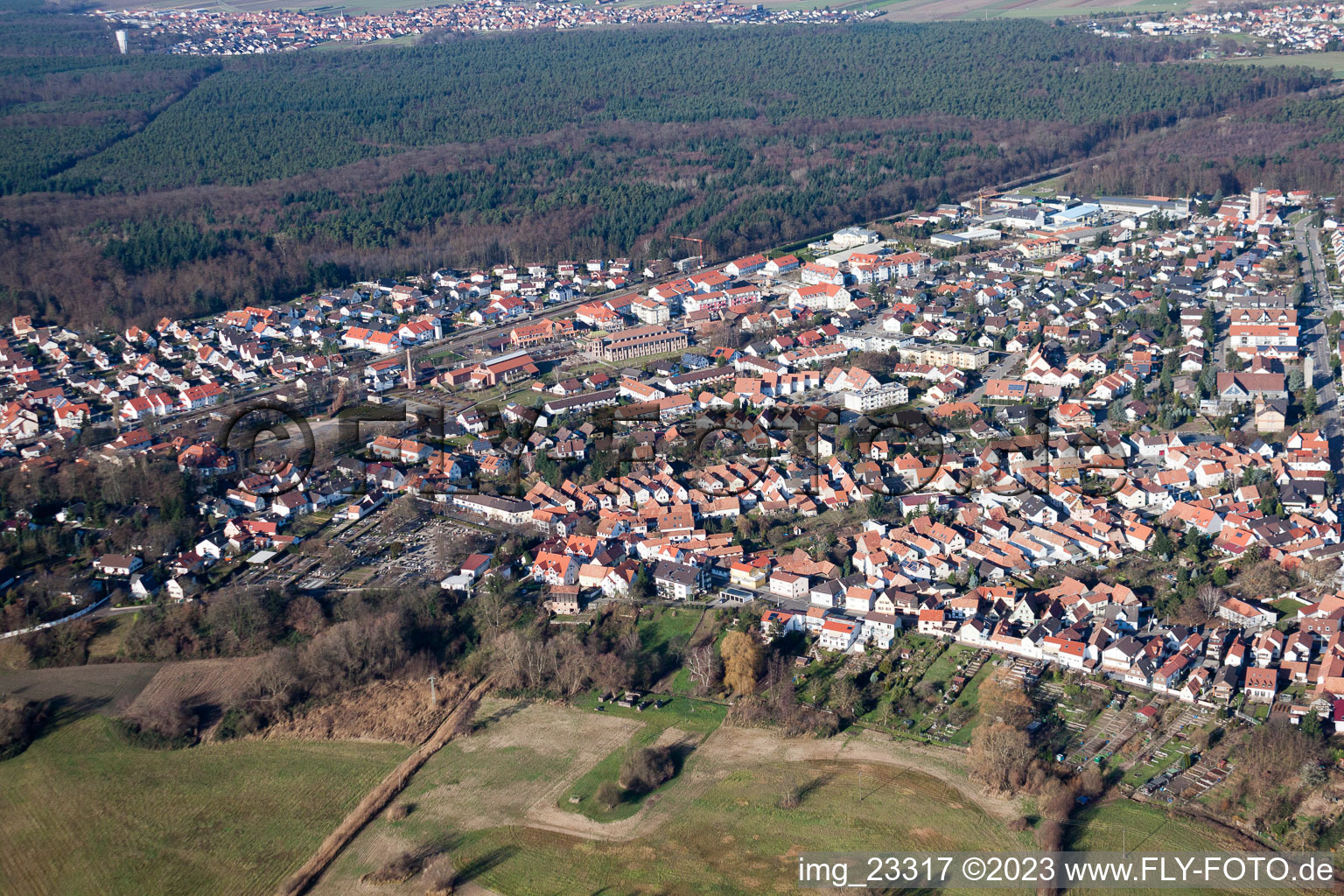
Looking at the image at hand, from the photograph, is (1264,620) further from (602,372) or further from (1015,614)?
(602,372)

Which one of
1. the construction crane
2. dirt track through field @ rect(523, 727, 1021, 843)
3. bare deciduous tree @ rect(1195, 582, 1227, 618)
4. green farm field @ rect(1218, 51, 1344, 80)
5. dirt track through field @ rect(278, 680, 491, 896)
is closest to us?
dirt track through field @ rect(278, 680, 491, 896)

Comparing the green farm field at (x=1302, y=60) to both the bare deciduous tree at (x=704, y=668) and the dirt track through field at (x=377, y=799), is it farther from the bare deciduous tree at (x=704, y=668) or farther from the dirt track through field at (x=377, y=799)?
the dirt track through field at (x=377, y=799)

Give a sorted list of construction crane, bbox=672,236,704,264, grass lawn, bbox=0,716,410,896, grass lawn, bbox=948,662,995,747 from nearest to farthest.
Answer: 1. grass lawn, bbox=0,716,410,896
2. grass lawn, bbox=948,662,995,747
3. construction crane, bbox=672,236,704,264

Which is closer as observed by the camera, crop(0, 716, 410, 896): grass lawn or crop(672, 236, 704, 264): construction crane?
crop(0, 716, 410, 896): grass lawn

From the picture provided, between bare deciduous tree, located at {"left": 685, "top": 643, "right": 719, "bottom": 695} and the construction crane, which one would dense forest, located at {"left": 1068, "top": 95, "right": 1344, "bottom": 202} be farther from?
bare deciduous tree, located at {"left": 685, "top": 643, "right": 719, "bottom": 695}

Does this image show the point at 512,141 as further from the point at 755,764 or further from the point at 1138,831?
the point at 1138,831

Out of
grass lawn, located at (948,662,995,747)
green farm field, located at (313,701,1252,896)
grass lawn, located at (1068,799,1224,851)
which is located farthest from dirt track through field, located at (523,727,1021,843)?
grass lawn, located at (1068,799,1224,851)

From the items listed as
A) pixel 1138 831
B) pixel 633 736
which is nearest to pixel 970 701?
pixel 1138 831
